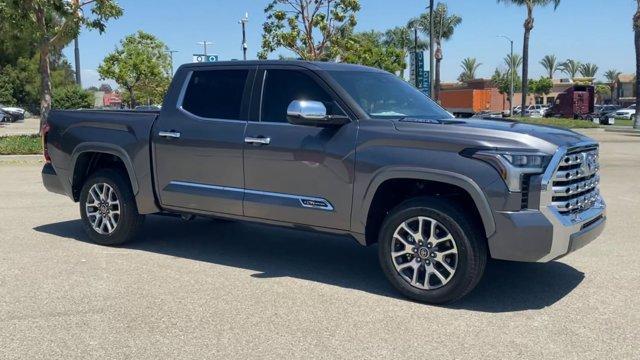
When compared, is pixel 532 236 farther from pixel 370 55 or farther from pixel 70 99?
pixel 70 99

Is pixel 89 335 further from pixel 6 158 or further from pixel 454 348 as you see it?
pixel 6 158

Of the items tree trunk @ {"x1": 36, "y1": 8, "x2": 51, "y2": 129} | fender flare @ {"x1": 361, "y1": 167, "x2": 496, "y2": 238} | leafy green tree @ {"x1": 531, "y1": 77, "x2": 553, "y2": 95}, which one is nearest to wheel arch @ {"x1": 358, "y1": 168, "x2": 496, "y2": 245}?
fender flare @ {"x1": 361, "y1": 167, "x2": 496, "y2": 238}

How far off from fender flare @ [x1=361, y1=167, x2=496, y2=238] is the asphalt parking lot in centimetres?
72

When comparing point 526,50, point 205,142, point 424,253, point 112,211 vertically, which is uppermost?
point 526,50

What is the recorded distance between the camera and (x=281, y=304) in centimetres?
495

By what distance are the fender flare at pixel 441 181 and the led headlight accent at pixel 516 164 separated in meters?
0.21

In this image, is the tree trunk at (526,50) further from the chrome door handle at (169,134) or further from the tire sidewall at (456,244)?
the tire sidewall at (456,244)

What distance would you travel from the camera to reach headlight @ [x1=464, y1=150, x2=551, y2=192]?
4.46 m

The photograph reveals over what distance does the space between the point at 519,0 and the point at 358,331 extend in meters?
43.1

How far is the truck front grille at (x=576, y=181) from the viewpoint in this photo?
4613 millimetres

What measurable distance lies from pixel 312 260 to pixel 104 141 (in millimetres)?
2503

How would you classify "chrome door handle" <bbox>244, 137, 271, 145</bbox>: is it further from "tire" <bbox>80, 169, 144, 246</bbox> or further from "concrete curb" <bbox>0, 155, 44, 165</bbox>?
"concrete curb" <bbox>0, 155, 44, 165</bbox>

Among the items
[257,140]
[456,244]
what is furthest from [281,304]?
[257,140]

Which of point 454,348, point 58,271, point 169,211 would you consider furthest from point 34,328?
point 454,348
